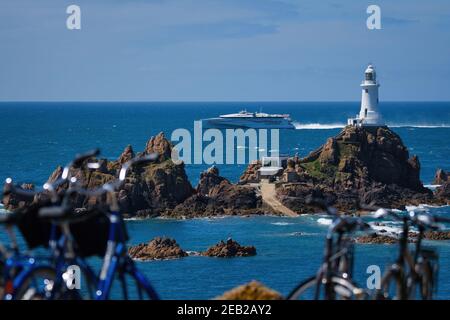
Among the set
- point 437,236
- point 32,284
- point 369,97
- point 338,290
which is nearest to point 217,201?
point 437,236

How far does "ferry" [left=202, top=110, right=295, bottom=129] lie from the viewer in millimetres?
157875

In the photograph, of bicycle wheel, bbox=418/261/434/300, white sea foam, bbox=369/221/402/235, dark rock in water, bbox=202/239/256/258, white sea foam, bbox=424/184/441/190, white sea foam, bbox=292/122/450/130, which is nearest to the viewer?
bicycle wheel, bbox=418/261/434/300

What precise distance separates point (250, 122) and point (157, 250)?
107 m

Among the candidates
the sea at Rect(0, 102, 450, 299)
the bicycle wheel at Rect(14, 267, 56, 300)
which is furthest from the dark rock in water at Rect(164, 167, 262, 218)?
the bicycle wheel at Rect(14, 267, 56, 300)

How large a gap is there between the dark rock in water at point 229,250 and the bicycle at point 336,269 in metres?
45.2

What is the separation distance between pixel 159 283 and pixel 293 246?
42.2ft

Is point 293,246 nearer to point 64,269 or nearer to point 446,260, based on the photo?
point 446,260

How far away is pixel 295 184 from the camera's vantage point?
238ft

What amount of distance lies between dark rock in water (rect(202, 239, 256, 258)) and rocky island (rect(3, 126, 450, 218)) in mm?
11990

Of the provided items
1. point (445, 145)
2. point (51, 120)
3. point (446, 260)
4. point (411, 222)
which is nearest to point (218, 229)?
point (446, 260)

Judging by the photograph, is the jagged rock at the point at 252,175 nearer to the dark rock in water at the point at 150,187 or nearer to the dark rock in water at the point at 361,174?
the dark rock in water at the point at 361,174

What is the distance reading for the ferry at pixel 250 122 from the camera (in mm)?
157875

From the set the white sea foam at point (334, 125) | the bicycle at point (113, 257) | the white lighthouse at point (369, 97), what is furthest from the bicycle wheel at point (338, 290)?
the white sea foam at point (334, 125)

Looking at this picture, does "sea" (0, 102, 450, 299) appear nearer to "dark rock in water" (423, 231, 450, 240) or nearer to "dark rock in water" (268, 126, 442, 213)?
"dark rock in water" (423, 231, 450, 240)
